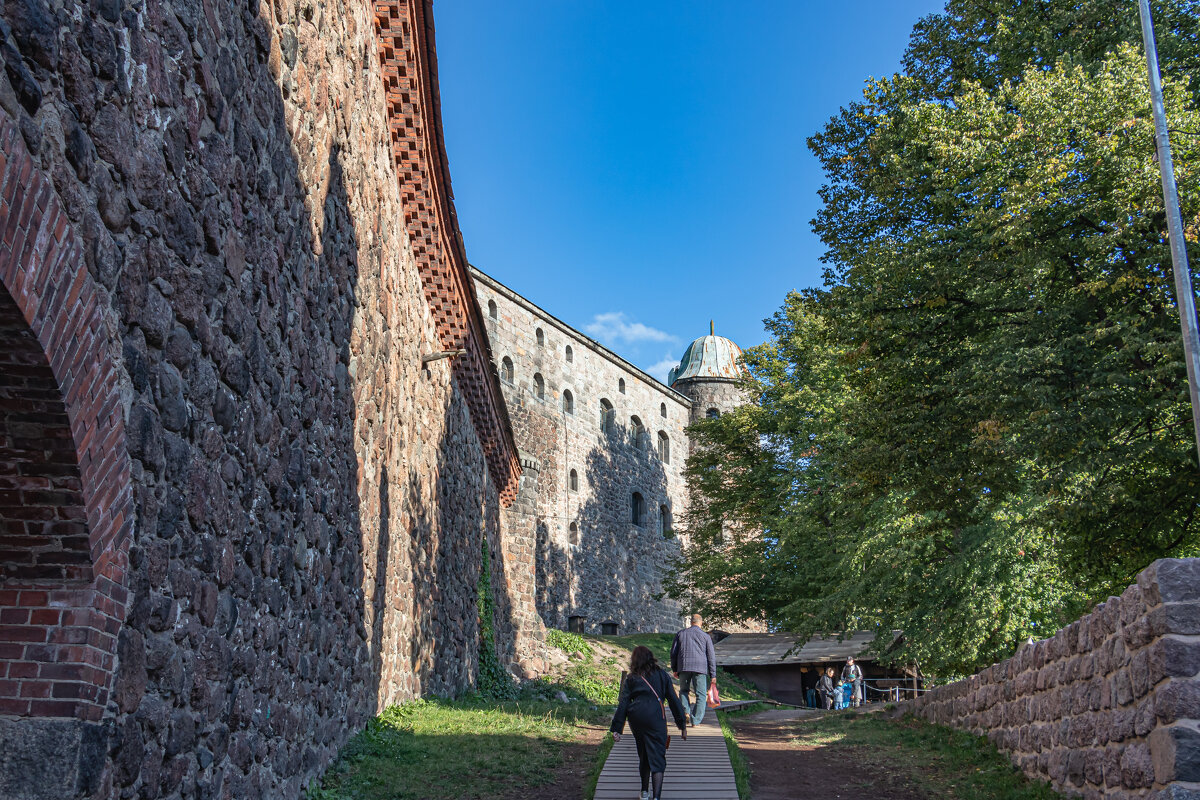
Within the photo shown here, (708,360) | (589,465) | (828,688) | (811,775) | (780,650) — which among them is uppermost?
(708,360)

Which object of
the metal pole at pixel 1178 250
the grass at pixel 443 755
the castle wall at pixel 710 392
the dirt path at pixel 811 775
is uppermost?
the castle wall at pixel 710 392

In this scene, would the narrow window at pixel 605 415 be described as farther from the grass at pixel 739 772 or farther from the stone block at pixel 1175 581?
the stone block at pixel 1175 581

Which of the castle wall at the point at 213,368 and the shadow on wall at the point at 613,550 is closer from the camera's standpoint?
the castle wall at the point at 213,368

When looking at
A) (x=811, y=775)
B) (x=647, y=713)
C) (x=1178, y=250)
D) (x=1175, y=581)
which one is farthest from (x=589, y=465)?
(x=1175, y=581)

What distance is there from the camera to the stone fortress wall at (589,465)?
1312 inches

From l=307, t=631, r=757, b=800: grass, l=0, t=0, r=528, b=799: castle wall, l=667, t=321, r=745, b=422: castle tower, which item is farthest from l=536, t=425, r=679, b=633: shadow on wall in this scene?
l=0, t=0, r=528, b=799: castle wall

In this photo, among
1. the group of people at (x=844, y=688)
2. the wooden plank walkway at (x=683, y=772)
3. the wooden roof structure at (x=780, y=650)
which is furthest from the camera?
the wooden roof structure at (x=780, y=650)

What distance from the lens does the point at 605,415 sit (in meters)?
39.2

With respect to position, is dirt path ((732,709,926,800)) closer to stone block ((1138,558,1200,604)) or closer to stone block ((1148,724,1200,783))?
stone block ((1148,724,1200,783))

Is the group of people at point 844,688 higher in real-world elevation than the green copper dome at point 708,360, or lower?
lower

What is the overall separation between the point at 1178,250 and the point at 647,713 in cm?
705

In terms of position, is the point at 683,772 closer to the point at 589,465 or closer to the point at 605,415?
the point at 589,465

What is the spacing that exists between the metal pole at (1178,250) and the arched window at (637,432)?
3161cm

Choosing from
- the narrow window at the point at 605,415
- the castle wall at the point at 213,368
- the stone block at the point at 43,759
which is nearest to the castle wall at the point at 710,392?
the narrow window at the point at 605,415
